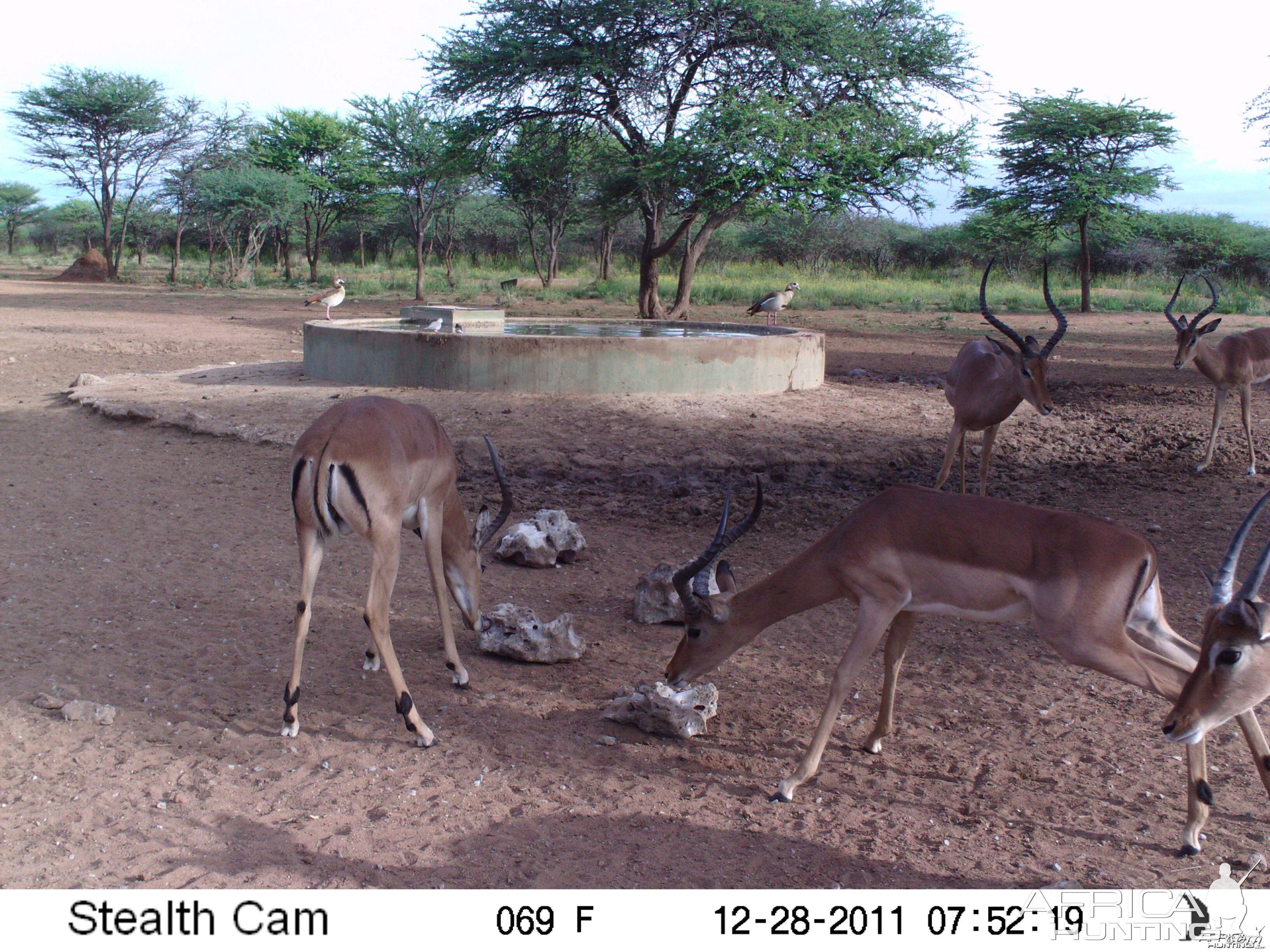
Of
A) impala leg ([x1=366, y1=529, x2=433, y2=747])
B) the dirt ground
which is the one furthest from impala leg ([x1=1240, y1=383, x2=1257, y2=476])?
impala leg ([x1=366, y1=529, x2=433, y2=747])

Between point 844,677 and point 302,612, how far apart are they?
77.3 inches

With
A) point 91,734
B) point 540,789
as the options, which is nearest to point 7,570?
point 91,734

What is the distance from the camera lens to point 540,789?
3514mm

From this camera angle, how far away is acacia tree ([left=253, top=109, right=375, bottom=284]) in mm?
36219

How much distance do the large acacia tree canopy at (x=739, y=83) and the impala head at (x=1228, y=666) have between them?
15354mm

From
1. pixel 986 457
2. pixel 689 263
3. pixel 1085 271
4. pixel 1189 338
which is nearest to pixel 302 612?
pixel 986 457

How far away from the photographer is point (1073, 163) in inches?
1022

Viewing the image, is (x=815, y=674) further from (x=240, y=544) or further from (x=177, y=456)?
(x=177, y=456)

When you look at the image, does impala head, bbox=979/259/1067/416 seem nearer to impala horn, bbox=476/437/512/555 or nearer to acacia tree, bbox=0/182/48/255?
impala horn, bbox=476/437/512/555

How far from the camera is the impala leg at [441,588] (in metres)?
4.31

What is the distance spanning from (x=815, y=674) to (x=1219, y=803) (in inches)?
65.5

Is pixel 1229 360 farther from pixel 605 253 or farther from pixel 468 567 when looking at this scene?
pixel 605 253

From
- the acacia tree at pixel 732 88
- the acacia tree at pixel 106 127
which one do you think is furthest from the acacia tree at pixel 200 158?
the acacia tree at pixel 732 88

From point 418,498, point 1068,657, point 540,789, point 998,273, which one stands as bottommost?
point 540,789
